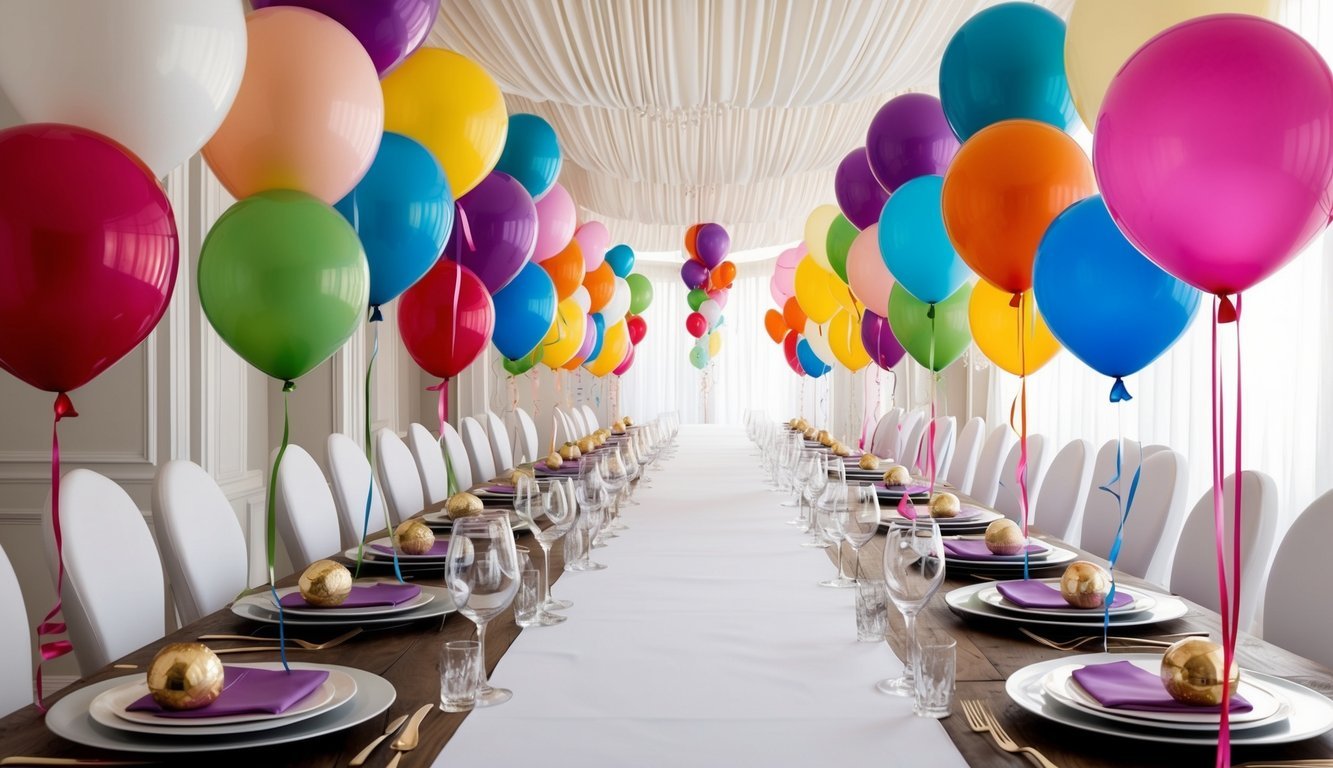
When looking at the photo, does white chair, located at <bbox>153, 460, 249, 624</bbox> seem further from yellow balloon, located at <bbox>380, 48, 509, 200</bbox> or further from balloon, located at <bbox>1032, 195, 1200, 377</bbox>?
balloon, located at <bbox>1032, 195, 1200, 377</bbox>

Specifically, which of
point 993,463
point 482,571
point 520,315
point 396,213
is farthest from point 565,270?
point 482,571

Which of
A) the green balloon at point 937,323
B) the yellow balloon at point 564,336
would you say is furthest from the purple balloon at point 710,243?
the green balloon at point 937,323

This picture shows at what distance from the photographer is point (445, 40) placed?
4734 mm

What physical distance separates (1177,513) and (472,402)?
8069mm

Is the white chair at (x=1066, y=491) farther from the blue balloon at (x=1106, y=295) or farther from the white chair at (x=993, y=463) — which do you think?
the blue balloon at (x=1106, y=295)

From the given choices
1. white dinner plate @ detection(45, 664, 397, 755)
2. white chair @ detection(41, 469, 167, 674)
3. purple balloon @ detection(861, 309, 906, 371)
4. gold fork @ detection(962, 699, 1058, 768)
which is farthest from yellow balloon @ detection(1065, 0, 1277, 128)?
purple balloon @ detection(861, 309, 906, 371)

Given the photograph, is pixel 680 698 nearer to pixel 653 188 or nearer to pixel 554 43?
pixel 554 43

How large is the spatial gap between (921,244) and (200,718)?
2579 millimetres

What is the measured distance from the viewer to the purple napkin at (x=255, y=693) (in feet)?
3.84

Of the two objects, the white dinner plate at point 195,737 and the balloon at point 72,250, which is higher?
the balloon at point 72,250

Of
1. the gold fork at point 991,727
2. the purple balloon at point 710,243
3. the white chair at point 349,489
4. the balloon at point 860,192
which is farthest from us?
the purple balloon at point 710,243

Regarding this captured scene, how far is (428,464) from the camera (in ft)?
15.2

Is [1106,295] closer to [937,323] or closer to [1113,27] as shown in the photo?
[1113,27]

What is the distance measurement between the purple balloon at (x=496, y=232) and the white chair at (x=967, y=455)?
257 cm
